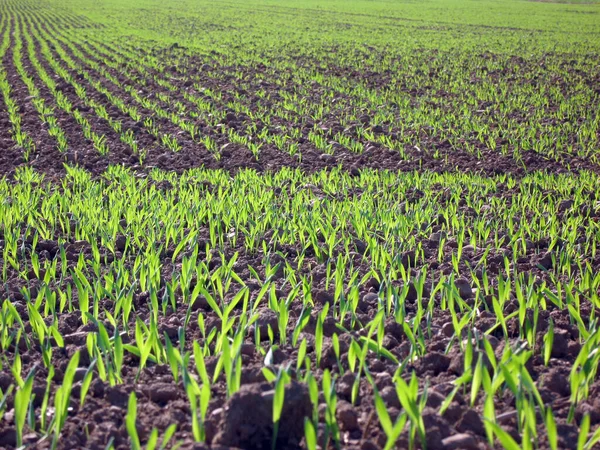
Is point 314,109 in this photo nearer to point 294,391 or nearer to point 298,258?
point 298,258

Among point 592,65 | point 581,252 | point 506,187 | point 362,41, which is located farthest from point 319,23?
point 581,252

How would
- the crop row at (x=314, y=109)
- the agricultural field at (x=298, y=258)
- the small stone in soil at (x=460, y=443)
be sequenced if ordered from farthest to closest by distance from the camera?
the crop row at (x=314, y=109) → the agricultural field at (x=298, y=258) → the small stone in soil at (x=460, y=443)

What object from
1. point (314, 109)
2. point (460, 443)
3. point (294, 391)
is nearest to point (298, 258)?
point (294, 391)

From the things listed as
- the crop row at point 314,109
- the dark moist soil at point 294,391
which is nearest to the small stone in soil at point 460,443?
the dark moist soil at point 294,391

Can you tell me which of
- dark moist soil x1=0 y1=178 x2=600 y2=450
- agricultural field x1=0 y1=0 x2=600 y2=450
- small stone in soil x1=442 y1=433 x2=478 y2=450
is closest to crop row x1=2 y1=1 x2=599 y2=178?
agricultural field x1=0 y1=0 x2=600 y2=450

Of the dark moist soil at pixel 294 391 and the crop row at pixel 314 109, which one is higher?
the crop row at pixel 314 109

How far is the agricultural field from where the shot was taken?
6.46 feet

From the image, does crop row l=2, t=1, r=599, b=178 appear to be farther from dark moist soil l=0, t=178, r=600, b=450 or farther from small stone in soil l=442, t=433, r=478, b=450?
small stone in soil l=442, t=433, r=478, b=450

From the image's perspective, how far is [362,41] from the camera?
19.2 m

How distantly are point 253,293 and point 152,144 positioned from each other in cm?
445

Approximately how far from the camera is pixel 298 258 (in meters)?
3.54

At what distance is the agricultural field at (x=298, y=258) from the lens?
6.46 ft

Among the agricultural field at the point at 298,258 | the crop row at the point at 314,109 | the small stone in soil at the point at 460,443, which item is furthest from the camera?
the crop row at the point at 314,109

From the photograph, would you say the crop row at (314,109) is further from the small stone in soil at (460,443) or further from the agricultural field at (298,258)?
the small stone in soil at (460,443)
